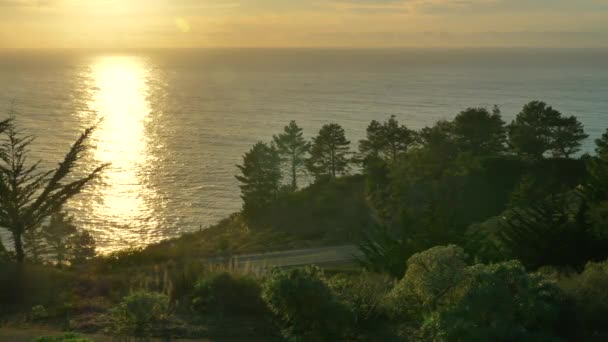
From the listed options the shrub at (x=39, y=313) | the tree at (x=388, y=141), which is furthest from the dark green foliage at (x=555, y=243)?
the tree at (x=388, y=141)

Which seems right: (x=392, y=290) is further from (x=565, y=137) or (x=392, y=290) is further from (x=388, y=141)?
(x=388, y=141)

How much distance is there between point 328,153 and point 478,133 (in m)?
12.5

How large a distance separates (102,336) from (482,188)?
1384 inches

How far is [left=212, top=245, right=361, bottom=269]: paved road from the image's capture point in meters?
25.7

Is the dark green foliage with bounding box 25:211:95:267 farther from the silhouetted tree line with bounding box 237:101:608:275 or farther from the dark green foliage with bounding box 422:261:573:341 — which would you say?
the dark green foliage with bounding box 422:261:573:341

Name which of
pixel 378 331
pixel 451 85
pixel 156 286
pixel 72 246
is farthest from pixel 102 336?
pixel 451 85

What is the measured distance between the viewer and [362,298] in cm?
1025

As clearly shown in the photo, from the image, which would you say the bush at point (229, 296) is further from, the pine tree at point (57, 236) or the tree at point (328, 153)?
the tree at point (328, 153)

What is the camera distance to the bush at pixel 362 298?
9.93 meters

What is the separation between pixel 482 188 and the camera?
42.1 metres

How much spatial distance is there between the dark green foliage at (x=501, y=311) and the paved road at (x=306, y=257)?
52.8 feet

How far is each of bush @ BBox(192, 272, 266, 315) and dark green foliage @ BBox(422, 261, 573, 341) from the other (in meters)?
3.01

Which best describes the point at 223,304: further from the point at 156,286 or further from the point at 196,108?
the point at 196,108

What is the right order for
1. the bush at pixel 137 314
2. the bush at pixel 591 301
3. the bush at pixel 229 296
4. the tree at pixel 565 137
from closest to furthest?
1. the bush at pixel 591 301
2. the bush at pixel 137 314
3. the bush at pixel 229 296
4. the tree at pixel 565 137
